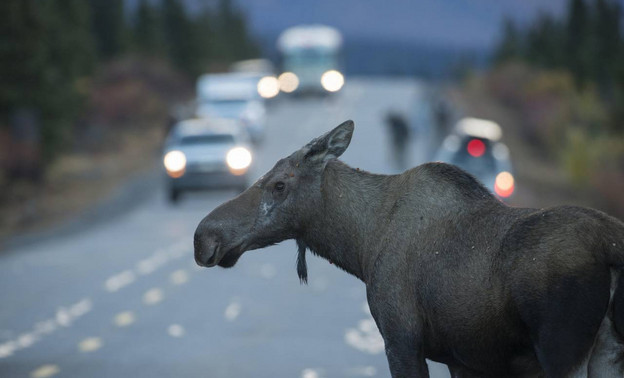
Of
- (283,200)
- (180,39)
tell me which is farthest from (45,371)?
(180,39)

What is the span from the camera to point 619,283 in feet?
18.0

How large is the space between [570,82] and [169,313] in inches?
2616

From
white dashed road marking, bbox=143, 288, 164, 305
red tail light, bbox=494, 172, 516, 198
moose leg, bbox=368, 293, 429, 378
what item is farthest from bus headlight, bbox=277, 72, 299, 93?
moose leg, bbox=368, 293, 429, 378

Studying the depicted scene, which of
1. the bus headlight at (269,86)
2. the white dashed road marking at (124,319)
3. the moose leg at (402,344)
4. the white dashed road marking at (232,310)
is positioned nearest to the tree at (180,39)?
the bus headlight at (269,86)

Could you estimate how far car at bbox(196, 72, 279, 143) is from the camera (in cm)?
4625

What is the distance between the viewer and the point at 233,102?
155 ft

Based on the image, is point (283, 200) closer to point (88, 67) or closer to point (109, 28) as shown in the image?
point (88, 67)

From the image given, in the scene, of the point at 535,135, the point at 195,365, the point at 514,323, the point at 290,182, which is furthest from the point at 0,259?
the point at 535,135

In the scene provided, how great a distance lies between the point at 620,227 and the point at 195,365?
6965 millimetres

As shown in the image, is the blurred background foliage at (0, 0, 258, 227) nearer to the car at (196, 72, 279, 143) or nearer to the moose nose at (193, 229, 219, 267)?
the car at (196, 72, 279, 143)

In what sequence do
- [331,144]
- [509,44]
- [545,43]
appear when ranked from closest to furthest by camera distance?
[331,144]
[545,43]
[509,44]

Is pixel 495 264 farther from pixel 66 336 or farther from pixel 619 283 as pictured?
pixel 66 336

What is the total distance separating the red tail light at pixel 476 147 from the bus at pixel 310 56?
1556 inches

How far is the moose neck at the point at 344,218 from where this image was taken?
6.88 meters
